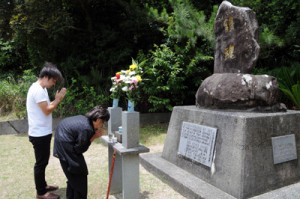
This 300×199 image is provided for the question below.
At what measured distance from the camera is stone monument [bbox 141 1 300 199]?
3.37 m

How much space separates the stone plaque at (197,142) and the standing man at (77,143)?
1.58 metres

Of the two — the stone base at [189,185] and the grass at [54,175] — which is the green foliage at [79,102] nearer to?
the grass at [54,175]

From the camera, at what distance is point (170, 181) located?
13.2 ft

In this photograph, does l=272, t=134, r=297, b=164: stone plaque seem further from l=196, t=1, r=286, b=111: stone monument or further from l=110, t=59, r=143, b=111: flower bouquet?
l=110, t=59, r=143, b=111: flower bouquet

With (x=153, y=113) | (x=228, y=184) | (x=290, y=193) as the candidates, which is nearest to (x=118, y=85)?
(x=228, y=184)

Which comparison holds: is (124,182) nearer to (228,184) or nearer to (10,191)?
(228,184)

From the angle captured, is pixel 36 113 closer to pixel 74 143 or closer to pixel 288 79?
pixel 74 143

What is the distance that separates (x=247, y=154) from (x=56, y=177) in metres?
2.84

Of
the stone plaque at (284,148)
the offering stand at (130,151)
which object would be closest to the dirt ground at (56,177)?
the offering stand at (130,151)

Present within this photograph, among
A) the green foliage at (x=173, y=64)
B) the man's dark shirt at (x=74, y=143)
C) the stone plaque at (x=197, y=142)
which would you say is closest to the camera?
the man's dark shirt at (x=74, y=143)

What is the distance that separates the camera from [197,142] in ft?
13.1

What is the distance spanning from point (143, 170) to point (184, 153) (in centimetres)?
85

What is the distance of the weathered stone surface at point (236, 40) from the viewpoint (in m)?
4.18

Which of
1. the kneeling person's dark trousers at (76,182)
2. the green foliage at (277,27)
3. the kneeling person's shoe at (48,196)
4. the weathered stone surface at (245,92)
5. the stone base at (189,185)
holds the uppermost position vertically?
the green foliage at (277,27)
